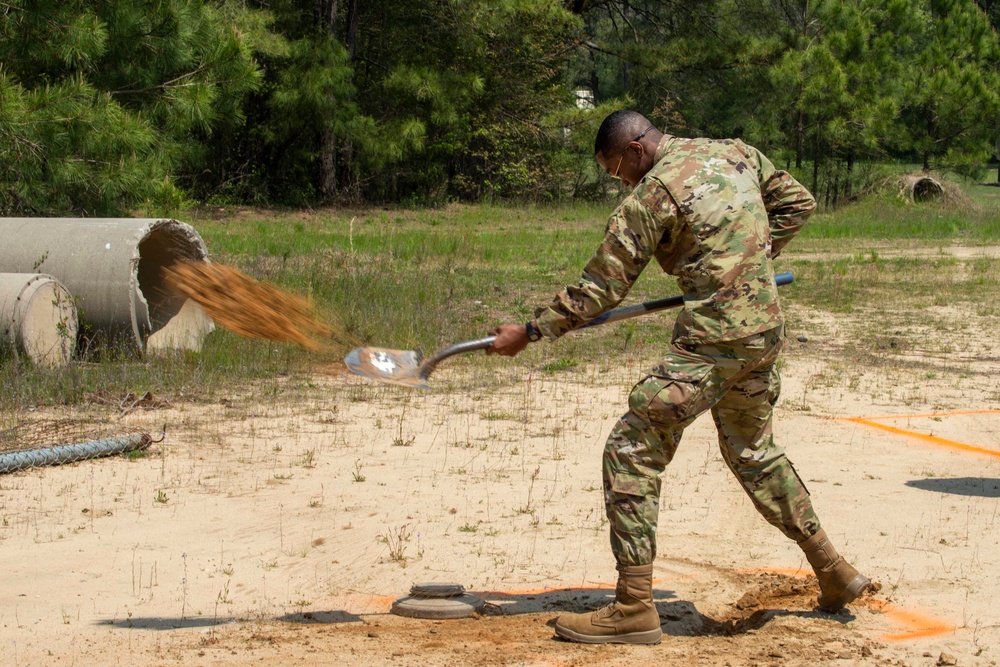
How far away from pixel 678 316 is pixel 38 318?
603 cm

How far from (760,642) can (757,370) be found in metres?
1.03

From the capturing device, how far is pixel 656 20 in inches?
1145

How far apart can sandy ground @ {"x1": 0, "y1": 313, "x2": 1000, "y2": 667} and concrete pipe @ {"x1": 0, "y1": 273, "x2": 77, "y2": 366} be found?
1.10 metres

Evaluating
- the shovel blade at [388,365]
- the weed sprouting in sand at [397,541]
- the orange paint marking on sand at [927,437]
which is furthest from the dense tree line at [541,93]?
the shovel blade at [388,365]

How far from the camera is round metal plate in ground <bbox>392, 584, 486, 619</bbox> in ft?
15.0

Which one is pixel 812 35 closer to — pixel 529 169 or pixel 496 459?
pixel 529 169

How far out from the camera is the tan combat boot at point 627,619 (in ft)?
13.8

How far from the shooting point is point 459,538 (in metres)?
5.60

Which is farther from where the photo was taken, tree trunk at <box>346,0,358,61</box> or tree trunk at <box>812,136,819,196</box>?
tree trunk at <box>812,136,819,196</box>

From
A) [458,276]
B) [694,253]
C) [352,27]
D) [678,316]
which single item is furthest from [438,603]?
[352,27]

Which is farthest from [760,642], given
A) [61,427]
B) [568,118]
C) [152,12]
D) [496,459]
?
[568,118]

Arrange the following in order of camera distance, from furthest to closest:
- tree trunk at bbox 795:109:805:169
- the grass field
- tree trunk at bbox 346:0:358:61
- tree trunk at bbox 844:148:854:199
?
tree trunk at bbox 844:148:854:199 < tree trunk at bbox 795:109:805:169 < tree trunk at bbox 346:0:358:61 < the grass field

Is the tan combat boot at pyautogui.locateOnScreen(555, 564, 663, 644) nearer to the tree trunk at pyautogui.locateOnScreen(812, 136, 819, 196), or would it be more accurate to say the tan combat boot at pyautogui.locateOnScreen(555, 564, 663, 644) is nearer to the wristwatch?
the wristwatch

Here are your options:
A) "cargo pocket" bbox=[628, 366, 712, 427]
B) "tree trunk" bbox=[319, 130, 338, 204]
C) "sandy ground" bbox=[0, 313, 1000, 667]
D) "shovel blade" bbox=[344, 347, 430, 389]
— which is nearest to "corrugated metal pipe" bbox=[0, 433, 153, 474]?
"sandy ground" bbox=[0, 313, 1000, 667]
